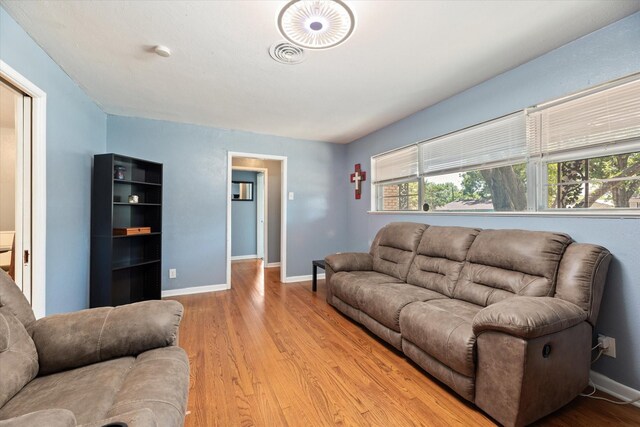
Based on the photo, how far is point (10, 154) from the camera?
238 centimetres

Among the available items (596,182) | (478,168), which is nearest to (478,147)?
(478,168)

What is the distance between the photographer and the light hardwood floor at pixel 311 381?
1.50 metres

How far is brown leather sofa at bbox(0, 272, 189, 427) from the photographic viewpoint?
0.93m

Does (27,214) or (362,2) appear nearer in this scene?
(362,2)

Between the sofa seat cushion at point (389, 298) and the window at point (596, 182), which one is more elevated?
the window at point (596, 182)

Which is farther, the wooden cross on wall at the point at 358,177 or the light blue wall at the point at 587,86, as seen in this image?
the wooden cross on wall at the point at 358,177

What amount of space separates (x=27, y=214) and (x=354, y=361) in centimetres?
260

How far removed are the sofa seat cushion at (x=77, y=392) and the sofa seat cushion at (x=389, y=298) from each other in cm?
169

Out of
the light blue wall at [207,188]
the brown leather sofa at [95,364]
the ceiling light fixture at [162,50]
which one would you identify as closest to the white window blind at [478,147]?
the light blue wall at [207,188]

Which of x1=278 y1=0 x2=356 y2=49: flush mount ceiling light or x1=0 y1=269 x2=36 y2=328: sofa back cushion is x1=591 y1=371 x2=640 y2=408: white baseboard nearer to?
x1=278 y1=0 x2=356 y2=49: flush mount ceiling light

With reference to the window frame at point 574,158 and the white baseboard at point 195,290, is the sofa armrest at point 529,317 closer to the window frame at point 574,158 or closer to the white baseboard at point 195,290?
the window frame at point 574,158

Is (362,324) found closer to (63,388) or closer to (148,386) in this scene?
(148,386)

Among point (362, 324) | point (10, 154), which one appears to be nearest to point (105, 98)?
point (10, 154)

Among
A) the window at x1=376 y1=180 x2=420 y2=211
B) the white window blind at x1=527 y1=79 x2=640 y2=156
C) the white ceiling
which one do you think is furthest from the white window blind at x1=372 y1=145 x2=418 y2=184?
the white window blind at x1=527 y1=79 x2=640 y2=156
